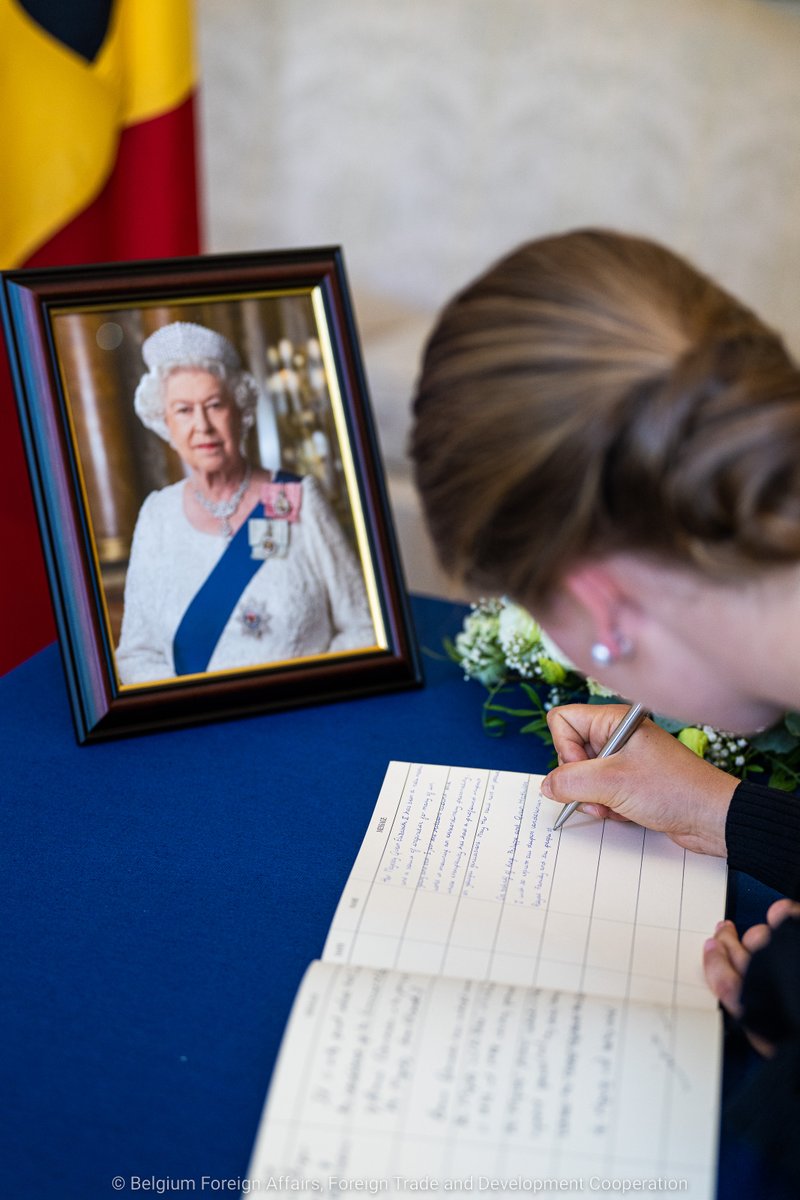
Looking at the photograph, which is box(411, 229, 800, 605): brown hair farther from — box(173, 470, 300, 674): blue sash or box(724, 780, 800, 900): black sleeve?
box(173, 470, 300, 674): blue sash

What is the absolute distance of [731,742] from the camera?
1.03 meters

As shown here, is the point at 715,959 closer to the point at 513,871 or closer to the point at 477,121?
the point at 513,871

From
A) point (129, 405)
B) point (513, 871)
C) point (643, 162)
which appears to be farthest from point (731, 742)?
point (643, 162)

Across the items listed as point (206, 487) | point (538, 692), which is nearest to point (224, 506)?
point (206, 487)

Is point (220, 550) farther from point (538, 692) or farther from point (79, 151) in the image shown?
point (79, 151)

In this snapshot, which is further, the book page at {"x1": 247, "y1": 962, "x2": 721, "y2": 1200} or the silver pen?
the silver pen

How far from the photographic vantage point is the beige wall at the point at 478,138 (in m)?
2.12

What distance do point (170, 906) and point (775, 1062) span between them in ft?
1.46

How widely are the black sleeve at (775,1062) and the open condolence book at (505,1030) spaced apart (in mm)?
26

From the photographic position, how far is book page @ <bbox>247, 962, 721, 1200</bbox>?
24.4 inches

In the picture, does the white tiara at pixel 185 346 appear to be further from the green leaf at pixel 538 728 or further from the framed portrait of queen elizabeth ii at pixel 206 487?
the green leaf at pixel 538 728

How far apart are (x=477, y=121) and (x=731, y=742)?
1.66 meters

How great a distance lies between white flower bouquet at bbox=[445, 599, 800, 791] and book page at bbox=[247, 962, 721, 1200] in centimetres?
36

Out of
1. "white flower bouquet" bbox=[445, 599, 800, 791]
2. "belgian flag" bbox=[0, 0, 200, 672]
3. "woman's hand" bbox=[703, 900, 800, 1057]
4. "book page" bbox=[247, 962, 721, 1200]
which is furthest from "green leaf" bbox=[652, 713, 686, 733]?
"belgian flag" bbox=[0, 0, 200, 672]
